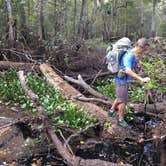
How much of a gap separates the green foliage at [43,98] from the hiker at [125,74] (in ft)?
2.22

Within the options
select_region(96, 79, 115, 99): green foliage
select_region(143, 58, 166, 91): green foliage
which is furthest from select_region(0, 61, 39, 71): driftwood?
select_region(143, 58, 166, 91): green foliage

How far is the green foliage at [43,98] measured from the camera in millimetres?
8180

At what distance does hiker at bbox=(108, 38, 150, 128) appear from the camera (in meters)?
7.30

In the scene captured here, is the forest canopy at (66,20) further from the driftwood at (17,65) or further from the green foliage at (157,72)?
the green foliage at (157,72)

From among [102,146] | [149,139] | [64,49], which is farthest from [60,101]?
[64,49]

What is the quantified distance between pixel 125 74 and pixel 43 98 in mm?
3222

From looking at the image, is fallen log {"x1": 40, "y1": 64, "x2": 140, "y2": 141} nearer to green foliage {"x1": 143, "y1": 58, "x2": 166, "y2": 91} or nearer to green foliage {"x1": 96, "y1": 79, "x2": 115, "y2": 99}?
green foliage {"x1": 143, "y1": 58, "x2": 166, "y2": 91}

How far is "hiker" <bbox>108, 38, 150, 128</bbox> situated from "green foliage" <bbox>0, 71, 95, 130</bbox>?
26.6 inches

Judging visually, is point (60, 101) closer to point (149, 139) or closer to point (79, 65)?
point (149, 139)

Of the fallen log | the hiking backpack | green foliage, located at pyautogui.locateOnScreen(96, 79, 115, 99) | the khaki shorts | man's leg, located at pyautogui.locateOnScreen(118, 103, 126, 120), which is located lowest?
green foliage, located at pyautogui.locateOnScreen(96, 79, 115, 99)

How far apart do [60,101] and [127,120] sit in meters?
2.07

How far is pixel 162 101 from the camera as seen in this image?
341 inches

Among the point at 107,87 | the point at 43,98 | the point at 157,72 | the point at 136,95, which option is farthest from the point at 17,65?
the point at 157,72

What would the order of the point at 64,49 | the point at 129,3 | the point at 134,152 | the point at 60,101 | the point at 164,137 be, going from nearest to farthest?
the point at 164,137, the point at 134,152, the point at 60,101, the point at 64,49, the point at 129,3
